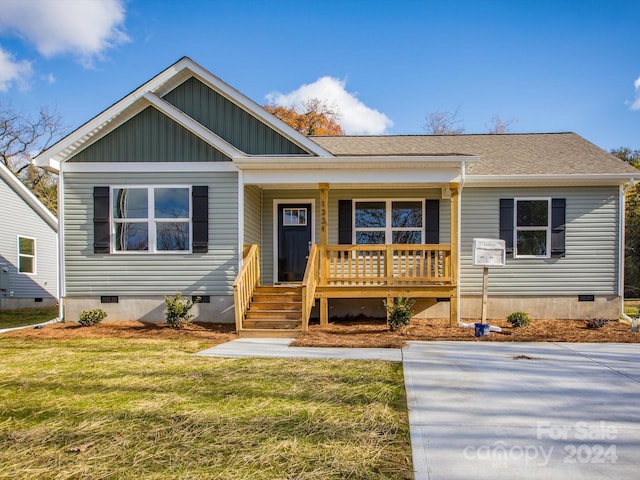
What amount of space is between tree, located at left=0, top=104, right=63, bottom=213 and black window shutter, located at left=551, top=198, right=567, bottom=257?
26.8 metres

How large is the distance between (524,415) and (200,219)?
7144 mm

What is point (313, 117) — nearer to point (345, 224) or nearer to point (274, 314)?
point (345, 224)

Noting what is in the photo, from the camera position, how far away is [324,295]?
28.7 feet

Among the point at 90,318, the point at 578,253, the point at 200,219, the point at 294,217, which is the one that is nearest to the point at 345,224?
the point at 294,217

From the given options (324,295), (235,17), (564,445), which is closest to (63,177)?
(324,295)

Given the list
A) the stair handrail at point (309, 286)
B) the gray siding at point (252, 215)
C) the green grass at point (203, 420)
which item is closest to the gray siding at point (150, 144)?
the gray siding at point (252, 215)

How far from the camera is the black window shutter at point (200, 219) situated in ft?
29.1

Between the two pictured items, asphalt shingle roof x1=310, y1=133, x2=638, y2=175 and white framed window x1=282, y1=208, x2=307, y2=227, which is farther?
white framed window x1=282, y1=208, x2=307, y2=227

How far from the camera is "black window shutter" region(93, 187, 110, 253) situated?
29.3ft

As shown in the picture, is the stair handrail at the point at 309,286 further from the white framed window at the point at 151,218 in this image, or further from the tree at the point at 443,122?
the tree at the point at 443,122

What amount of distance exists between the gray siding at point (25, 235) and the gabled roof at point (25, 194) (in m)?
0.10

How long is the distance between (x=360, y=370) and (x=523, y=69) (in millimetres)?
15157

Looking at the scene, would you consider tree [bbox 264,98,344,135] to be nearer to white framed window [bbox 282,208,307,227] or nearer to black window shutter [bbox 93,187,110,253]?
white framed window [bbox 282,208,307,227]

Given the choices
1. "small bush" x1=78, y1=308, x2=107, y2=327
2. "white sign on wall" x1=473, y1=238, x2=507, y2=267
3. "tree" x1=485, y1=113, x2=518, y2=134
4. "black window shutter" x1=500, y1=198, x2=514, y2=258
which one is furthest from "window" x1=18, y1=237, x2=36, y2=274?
"tree" x1=485, y1=113, x2=518, y2=134
